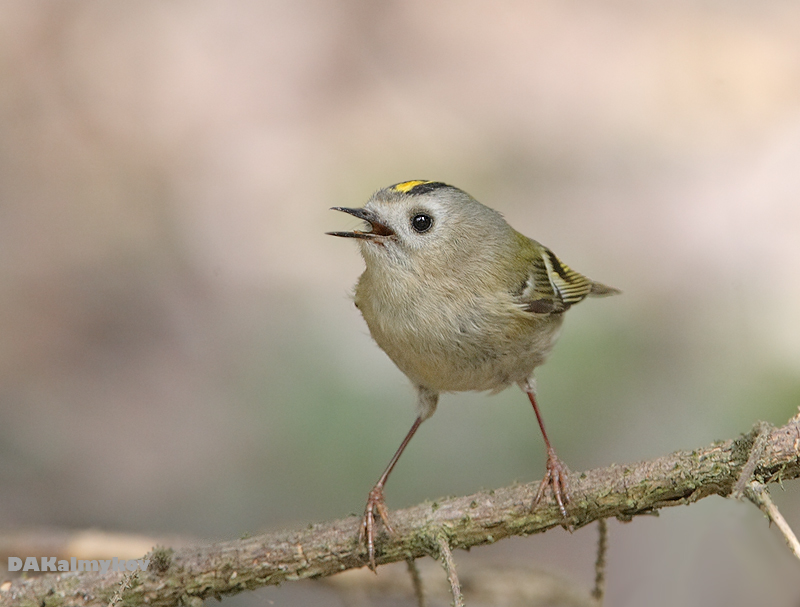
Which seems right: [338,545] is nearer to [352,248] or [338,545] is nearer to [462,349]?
[462,349]

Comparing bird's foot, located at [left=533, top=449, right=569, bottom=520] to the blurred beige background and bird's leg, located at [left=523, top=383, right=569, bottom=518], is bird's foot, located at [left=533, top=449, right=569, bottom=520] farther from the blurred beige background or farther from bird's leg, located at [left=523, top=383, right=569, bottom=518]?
the blurred beige background

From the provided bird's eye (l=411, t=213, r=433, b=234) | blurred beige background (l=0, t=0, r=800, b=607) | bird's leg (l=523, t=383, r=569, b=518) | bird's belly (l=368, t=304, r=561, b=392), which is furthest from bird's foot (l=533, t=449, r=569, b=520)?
blurred beige background (l=0, t=0, r=800, b=607)

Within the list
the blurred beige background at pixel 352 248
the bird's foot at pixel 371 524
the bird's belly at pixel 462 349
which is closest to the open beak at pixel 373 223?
the bird's belly at pixel 462 349

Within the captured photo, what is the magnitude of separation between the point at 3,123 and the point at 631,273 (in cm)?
383

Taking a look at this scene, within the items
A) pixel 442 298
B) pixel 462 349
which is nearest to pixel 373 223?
pixel 442 298

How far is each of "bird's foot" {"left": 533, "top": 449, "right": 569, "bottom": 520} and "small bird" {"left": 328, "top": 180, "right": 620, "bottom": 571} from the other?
2cm

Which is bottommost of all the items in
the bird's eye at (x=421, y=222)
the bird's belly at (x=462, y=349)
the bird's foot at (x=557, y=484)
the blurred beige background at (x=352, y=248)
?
the bird's foot at (x=557, y=484)

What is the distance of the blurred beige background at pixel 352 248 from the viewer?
145 inches

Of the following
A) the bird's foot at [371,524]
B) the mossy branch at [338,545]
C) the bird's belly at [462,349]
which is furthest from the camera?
the bird's belly at [462,349]

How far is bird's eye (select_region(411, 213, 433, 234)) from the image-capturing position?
7.96 feet

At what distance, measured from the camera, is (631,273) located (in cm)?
→ 452

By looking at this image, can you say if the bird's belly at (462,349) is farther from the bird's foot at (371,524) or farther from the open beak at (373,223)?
the bird's foot at (371,524)

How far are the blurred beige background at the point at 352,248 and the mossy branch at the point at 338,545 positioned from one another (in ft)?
3.93

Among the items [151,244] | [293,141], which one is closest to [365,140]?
[293,141]
